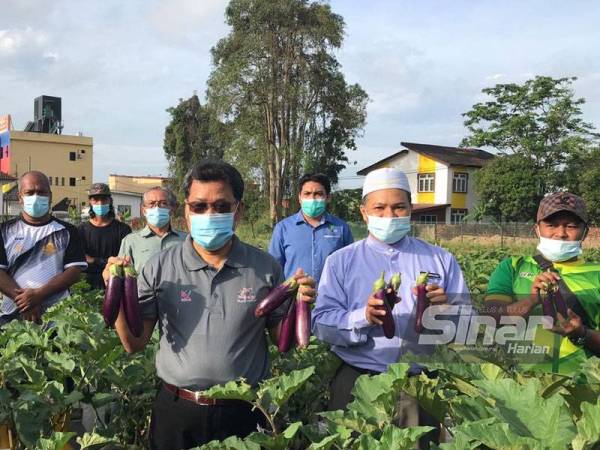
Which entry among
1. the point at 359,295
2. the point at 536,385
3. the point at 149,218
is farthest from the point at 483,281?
the point at 536,385

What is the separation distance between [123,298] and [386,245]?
43.8 inches

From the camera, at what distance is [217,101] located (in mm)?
30219

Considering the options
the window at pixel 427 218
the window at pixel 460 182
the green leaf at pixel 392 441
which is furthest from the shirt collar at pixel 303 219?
the window at pixel 427 218

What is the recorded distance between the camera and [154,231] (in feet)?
17.4

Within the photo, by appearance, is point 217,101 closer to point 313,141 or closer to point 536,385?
point 313,141

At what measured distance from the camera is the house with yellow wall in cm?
4409

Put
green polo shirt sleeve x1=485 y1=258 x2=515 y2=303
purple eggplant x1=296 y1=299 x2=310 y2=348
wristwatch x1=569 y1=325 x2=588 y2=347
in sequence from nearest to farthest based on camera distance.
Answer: purple eggplant x1=296 y1=299 x2=310 y2=348 < wristwatch x1=569 y1=325 x2=588 y2=347 < green polo shirt sleeve x1=485 y1=258 x2=515 y2=303

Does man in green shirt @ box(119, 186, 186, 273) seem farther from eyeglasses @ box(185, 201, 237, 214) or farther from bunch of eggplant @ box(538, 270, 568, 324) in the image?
bunch of eggplant @ box(538, 270, 568, 324)

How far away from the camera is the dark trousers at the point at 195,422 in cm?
235

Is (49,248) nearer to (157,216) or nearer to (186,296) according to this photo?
(157,216)

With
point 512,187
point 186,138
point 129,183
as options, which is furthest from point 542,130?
point 129,183

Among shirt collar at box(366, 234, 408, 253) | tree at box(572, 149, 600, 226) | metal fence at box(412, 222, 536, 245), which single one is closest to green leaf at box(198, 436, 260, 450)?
shirt collar at box(366, 234, 408, 253)

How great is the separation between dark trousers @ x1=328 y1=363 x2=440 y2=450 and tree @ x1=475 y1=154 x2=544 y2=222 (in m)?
32.8

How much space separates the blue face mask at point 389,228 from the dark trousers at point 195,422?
891mm
